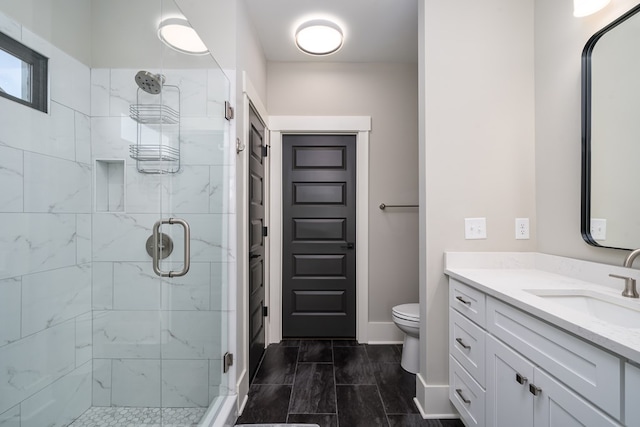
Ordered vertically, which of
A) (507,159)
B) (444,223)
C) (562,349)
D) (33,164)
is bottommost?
(562,349)

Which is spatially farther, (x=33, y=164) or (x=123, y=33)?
(x=123, y=33)

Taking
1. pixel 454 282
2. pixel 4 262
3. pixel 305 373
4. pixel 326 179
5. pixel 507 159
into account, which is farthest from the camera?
pixel 326 179

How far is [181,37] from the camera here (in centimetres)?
146

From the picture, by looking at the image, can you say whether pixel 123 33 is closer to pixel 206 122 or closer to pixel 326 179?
pixel 206 122

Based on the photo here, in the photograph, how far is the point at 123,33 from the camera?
55.1 inches

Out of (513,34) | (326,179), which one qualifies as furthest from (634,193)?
(326,179)

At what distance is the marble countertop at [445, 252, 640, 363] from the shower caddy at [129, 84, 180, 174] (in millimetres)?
1677

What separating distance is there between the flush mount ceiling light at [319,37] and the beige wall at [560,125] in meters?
1.31

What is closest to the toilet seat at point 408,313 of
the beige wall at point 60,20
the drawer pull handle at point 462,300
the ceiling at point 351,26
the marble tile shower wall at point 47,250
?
the drawer pull handle at point 462,300

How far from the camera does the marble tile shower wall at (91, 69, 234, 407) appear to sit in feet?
4.60

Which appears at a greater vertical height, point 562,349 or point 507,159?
point 507,159

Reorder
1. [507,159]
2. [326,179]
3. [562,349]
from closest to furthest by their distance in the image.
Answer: [562,349], [507,159], [326,179]

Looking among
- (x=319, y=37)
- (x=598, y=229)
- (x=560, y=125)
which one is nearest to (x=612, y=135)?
(x=560, y=125)

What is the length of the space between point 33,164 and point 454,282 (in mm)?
2028
